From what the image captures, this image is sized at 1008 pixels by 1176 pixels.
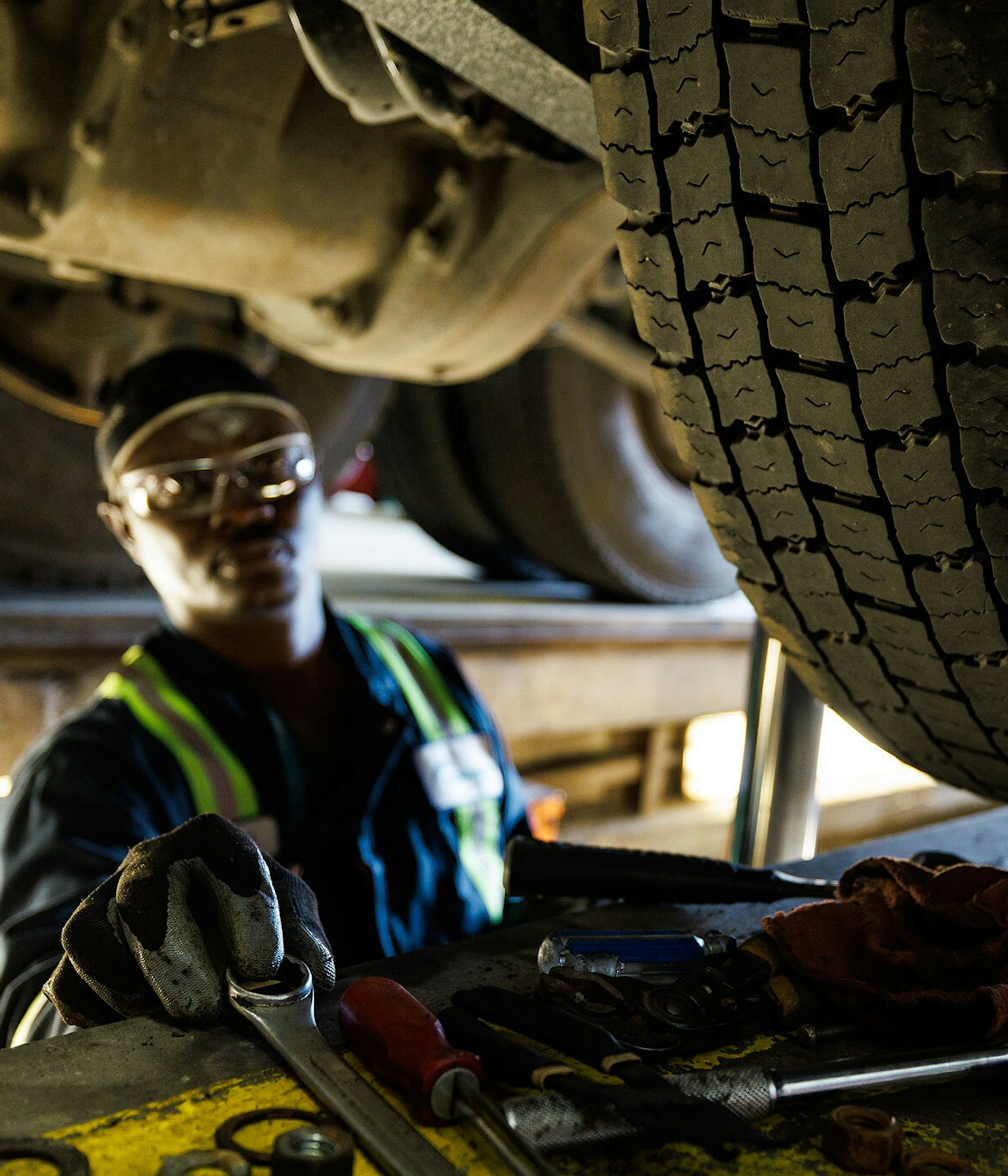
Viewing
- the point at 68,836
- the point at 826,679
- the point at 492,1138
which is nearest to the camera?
the point at 492,1138

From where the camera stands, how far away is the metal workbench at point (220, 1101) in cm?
59

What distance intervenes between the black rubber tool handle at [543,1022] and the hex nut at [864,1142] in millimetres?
119

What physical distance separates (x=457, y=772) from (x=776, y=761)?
0.42 metres

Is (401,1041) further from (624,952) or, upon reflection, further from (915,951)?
(915,951)

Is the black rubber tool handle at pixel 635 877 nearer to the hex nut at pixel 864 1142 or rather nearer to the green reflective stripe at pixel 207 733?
the hex nut at pixel 864 1142

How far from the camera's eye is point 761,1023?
30.0 inches

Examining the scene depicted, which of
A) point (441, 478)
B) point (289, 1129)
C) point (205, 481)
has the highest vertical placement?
point (205, 481)

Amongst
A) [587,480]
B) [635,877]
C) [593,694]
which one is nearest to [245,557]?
[635,877]

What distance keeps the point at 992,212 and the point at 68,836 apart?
1067 mm

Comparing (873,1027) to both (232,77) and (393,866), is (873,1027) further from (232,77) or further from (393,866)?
(232,77)

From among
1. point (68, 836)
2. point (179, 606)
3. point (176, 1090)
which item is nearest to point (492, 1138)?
point (176, 1090)

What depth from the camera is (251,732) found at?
1434 mm

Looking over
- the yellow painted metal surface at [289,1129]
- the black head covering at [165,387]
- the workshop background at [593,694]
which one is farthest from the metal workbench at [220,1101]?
the workshop background at [593,694]

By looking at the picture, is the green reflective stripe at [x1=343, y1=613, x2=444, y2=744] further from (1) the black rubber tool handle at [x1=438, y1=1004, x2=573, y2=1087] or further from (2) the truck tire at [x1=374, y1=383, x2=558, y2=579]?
(2) the truck tire at [x1=374, y1=383, x2=558, y2=579]
